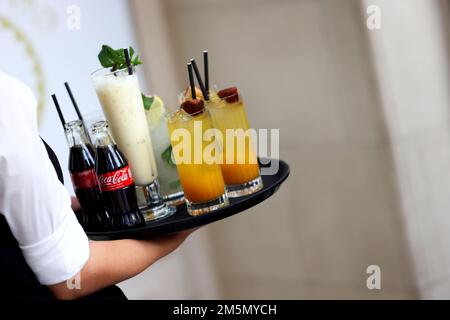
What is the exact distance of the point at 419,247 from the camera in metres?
2.97

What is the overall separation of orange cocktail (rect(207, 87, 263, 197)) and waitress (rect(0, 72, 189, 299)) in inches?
16.7

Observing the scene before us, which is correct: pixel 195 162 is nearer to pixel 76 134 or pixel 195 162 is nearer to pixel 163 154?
pixel 163 154

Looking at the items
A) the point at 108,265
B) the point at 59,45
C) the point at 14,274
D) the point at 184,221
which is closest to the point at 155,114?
the point at 184,221

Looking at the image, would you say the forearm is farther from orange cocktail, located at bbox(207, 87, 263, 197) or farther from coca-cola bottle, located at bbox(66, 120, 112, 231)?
orange cocktail, located at bbox(207, 87, 263, 197)

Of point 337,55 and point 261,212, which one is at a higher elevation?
point 337,55

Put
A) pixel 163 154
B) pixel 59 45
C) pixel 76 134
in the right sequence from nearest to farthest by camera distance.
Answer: pixel 76 134
pixel 163 154
pixel 59 45

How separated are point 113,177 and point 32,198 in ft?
1.27

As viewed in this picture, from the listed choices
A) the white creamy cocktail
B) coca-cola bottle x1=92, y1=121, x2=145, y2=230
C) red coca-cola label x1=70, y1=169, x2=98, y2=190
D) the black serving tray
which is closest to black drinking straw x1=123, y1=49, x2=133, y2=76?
the white creamy cocktail

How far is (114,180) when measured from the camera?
164 cm

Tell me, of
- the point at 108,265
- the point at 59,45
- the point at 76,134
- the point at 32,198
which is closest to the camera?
the point at 32,198

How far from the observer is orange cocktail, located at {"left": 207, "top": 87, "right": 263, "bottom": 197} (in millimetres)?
1792
